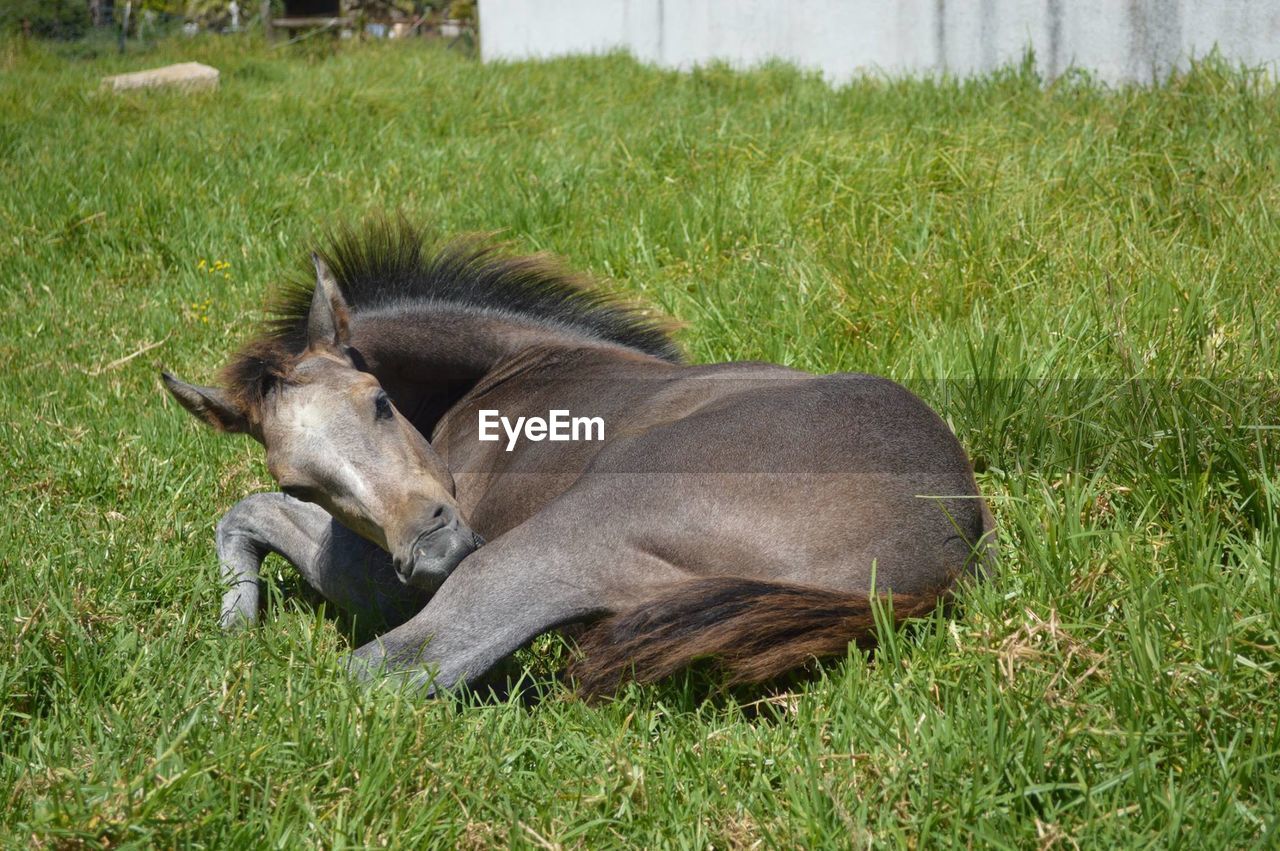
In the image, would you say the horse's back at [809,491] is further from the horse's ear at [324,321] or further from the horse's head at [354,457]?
the horse's ear at [324,321]

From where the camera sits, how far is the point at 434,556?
2.91m

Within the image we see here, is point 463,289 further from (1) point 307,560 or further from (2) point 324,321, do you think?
(1) point 307,560

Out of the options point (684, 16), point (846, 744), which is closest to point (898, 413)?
point (846, 744)

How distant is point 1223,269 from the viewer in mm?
4352

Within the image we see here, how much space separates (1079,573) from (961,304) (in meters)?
1.86

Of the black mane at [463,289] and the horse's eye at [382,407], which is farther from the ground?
the black mane at [463,289]

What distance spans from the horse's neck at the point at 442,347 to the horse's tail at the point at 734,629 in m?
1.47

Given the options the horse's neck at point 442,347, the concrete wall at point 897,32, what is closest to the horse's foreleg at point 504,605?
the horse's neck at point 442,347

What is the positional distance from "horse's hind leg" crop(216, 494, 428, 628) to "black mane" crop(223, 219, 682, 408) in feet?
1.93

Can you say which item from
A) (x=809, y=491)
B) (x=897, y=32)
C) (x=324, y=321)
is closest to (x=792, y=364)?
(x=809, y=491)

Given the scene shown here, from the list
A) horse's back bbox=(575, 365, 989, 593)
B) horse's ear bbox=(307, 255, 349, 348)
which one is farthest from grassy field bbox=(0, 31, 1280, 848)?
horse's ear bbox=(307, 255, 349, 348)

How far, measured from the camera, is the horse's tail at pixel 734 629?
2611 millimetres

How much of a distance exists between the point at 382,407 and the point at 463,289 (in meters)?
0.92

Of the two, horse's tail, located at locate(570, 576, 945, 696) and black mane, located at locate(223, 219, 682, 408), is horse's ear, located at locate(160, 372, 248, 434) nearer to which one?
black mane, located at locate(223, 219, 682, 408)
